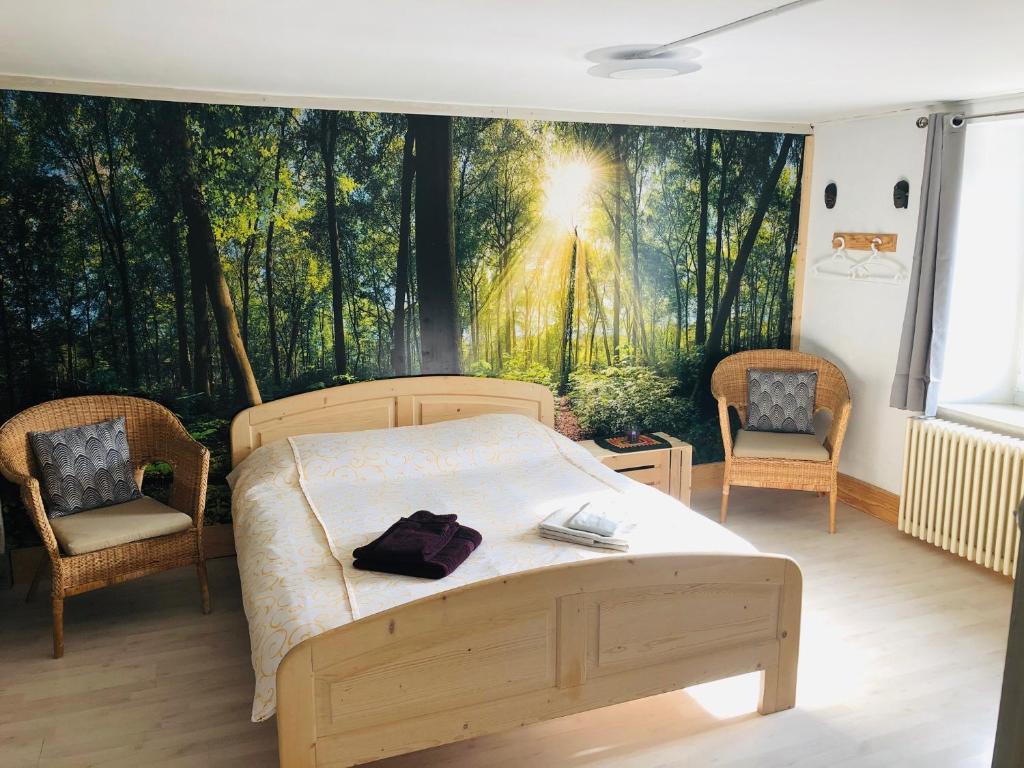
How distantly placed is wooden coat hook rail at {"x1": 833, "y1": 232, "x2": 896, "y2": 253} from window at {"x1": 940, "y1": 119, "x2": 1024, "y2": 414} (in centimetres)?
37

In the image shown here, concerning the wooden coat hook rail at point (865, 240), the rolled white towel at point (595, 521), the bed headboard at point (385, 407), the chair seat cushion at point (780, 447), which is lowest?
the chair seat cushion at point (780, 447)

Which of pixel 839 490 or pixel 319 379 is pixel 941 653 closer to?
pixel 839 490

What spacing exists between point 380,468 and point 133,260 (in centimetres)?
148

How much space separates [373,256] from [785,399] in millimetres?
2397

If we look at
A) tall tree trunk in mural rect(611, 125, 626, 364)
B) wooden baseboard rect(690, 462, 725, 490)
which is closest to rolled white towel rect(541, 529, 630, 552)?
tall tree trunk in mural rect(611, 125, 626, 364)

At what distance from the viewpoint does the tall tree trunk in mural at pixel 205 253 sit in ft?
13.0

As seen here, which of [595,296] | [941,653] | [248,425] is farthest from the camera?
[595,296]

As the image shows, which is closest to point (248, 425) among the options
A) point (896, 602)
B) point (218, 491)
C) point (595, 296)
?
point (218, 491)

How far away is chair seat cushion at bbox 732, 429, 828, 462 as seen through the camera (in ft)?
15.3

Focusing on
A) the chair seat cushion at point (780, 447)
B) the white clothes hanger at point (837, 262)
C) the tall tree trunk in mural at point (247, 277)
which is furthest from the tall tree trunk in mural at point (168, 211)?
the white clothes hanger at point (837, 262)

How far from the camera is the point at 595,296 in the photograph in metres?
4.86

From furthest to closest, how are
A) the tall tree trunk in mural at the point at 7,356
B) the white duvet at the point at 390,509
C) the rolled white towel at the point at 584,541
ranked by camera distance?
the tall tree trunk in mural at the point at 7,356
the rolled white towel at the point at 584,541
the white duvet at the point at 390,509

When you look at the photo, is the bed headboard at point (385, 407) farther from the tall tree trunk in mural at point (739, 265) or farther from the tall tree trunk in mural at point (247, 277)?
the tall tree trunk in mural at point (739, 265)

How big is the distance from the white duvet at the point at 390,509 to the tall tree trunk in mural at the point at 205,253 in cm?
45
